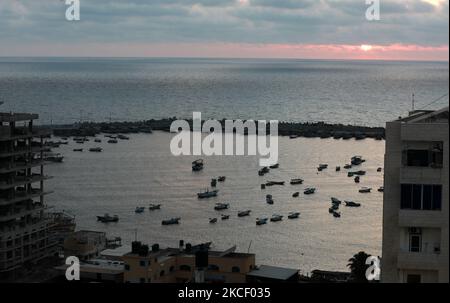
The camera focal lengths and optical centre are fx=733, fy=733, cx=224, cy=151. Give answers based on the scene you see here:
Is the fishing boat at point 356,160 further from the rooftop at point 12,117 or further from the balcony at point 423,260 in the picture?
the balcony at point 423,260

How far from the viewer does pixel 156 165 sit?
2488cm

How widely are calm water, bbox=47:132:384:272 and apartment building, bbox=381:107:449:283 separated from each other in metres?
9.40

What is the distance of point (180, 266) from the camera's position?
919cm

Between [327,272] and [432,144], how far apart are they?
8.92 m

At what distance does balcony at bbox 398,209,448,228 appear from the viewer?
305cm

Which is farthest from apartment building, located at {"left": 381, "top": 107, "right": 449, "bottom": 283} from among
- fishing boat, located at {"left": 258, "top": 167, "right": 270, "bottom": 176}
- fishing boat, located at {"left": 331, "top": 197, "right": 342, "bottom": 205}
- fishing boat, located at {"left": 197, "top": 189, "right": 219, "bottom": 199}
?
fishing boat, located at {"left": 258, "top": 167, "right": 270, "bottom": 176}

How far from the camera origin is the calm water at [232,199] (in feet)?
47.2

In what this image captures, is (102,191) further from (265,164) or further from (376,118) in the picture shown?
(376,118)

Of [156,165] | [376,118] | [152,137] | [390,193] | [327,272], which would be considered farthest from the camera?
[376,118]

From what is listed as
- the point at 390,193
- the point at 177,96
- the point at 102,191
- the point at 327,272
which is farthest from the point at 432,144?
the point at 177,96

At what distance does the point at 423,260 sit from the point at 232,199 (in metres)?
16.0

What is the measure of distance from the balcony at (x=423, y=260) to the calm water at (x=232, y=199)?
941 cm

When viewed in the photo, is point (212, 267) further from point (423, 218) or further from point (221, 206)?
point (221, 206)
